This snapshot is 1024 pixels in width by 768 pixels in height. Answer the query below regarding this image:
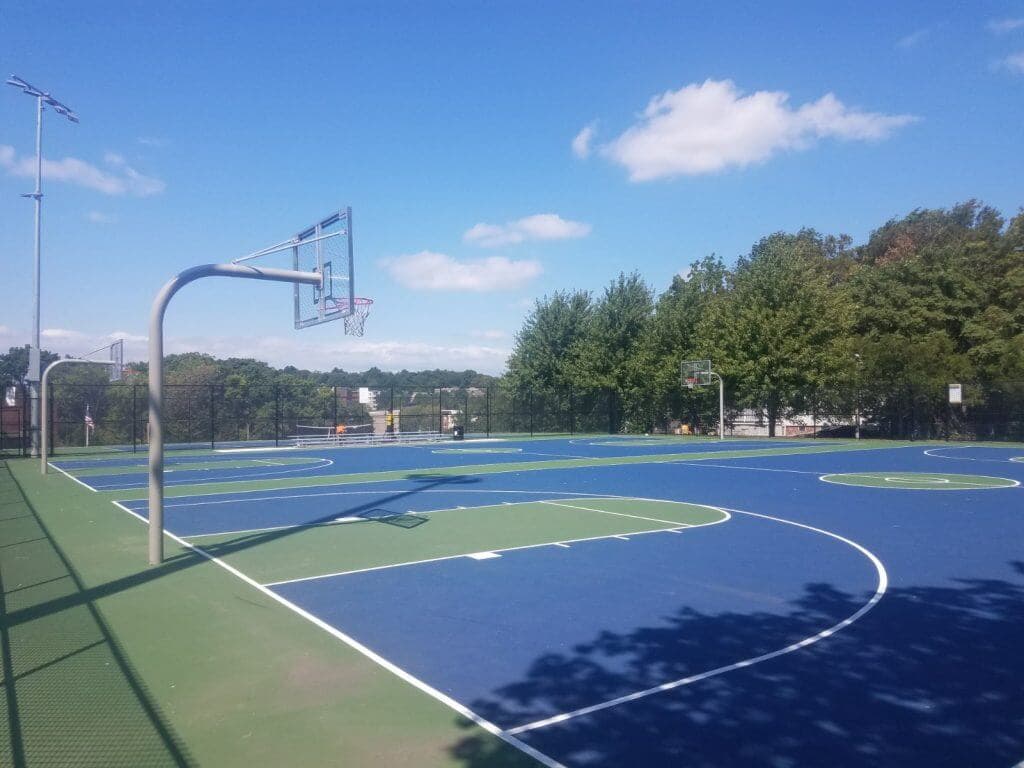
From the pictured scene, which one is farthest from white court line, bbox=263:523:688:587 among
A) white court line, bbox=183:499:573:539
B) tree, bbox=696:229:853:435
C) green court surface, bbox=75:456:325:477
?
tree, bbox=696:229:853:435

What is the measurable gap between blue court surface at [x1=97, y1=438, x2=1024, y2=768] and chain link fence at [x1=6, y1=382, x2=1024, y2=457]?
74.4 feet

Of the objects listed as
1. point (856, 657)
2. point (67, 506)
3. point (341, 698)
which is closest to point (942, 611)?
point (856, 657)

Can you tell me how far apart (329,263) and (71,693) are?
822 centimetres

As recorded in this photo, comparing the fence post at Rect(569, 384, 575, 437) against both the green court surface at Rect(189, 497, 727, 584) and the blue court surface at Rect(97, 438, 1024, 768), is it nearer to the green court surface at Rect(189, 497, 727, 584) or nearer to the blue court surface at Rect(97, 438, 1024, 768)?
the blue court surface at Rect(97, 438, 1024, 768)

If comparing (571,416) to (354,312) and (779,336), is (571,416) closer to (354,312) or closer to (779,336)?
(779,336)

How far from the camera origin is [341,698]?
5539 mm

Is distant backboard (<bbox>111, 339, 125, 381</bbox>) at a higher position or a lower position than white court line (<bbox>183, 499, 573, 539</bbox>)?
higher

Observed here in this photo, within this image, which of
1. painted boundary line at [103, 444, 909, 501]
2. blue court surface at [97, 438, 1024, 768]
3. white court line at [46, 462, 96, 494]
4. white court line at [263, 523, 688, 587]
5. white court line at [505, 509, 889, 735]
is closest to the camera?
blue court surface at [97, 438, 1024, 768]

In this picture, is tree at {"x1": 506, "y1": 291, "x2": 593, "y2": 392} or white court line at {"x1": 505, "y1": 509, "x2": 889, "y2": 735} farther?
tree at {"x1": 506, "y1": 291, "x2": 593, "y2": 392}

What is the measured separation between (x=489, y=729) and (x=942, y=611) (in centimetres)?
522

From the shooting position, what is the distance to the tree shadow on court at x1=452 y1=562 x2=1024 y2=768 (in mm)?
4648

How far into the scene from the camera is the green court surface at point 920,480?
18.1 m

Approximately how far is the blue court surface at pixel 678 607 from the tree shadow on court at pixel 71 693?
182cm

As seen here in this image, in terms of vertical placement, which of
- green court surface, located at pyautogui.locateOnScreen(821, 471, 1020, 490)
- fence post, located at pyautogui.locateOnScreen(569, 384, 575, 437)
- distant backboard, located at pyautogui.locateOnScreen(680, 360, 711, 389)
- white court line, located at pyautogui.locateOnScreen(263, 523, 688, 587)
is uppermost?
distant backboard, located at pyautogui.locateOnScreen(680, 360, 711, 389)
